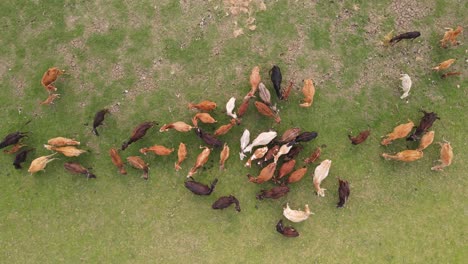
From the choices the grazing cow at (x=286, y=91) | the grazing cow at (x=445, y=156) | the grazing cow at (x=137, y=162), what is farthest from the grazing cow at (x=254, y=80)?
the grazing cow at (x=445, y=156)

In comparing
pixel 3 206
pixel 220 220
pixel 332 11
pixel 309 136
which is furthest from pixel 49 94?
pixel 332 11

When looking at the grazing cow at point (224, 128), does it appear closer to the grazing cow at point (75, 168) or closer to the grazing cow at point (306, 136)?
the grazing cow at point (306, 136)

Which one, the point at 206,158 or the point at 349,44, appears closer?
the point at 206,158

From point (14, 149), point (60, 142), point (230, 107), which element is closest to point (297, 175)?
point (230, 107)

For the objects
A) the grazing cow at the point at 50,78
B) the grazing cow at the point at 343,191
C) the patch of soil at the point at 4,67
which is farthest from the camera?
the patch of soil at the point at 4,67

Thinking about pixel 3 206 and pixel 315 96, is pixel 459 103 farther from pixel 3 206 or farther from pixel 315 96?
pixel 3 206

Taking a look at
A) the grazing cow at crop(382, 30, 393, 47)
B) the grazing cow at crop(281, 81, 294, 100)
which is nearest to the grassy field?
the grazing cow at crop(382, 30, 393, 47)

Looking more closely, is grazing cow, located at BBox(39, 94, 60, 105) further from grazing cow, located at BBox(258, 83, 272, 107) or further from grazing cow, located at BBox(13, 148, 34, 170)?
grazing cow, located at BBox(258, 83, 272, 107)
